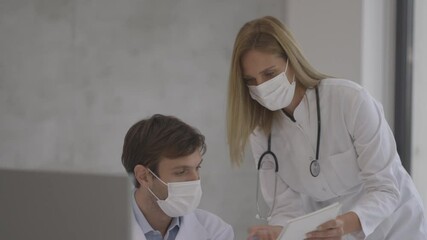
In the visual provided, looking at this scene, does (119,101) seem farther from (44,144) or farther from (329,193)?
(329,193)

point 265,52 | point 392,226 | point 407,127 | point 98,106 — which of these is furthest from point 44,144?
point 407,127

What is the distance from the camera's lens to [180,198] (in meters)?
1.78

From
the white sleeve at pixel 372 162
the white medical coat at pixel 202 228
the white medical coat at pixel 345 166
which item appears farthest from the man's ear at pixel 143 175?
the white sleeve at pixel 372 162

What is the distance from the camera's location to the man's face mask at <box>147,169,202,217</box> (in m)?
1.77

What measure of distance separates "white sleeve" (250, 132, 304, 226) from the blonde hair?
5cm

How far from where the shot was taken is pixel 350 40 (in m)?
3.10

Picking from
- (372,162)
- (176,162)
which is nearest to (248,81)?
(176,162)

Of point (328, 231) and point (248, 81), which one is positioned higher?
point (248, 81)

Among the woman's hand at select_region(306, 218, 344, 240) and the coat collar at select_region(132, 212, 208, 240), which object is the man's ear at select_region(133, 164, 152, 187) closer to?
the coat collar at select_region(132, 212, 208, 240)

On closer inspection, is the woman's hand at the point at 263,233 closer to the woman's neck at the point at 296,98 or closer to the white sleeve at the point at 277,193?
the white sleeve at the point at 277,193

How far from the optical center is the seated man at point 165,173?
5.88ft

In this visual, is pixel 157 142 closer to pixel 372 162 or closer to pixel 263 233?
pixel 263 233

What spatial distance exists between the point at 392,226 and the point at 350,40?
57.4 inches

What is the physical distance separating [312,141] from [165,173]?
0.43 m
